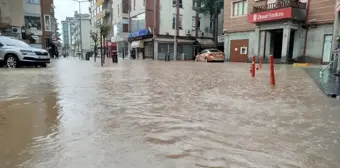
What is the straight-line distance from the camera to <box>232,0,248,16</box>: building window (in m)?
27.7

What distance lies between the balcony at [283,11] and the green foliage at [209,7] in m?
10.4

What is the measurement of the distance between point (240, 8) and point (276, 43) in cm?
531

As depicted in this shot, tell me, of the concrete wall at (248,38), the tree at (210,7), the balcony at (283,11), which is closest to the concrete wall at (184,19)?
the tree at (210,7)

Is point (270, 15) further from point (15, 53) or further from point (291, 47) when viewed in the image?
point (15, 53)

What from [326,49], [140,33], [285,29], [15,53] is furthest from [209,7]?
[15,53]

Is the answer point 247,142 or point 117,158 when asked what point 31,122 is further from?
point 247,142

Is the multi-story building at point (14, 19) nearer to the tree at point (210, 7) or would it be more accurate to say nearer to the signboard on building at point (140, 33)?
the signboard on building at point (140, 33)

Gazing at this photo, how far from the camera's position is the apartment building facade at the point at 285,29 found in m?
21.0

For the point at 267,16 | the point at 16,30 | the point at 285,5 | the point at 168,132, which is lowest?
the point at 168,132

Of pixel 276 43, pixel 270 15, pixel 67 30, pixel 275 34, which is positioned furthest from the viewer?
pixel 67 30

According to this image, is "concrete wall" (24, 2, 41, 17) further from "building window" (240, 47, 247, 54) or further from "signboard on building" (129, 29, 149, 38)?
"building window" (240, 47, 247, 54)

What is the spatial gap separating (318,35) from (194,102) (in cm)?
2025

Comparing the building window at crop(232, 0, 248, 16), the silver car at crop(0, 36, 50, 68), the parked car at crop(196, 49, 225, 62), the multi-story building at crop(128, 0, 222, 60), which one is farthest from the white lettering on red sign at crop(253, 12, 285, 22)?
the silver car at crop(0, 36, 50, 68)

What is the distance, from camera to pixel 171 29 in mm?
36500
